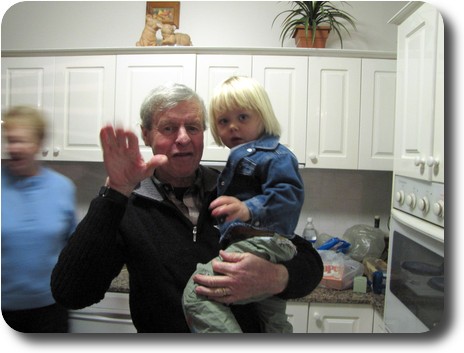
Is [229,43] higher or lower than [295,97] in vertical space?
higher

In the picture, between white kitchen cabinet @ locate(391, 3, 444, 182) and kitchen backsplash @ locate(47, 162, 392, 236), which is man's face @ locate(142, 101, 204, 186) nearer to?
kitchen backsplash @ locate(47, 162, 392, 236)

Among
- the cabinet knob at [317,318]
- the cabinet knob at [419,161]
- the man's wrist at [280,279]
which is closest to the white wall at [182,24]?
the cabinet knob at [419,161]

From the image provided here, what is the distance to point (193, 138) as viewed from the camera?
2.56 ft

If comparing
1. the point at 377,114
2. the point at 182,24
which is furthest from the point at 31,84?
the point at 377,114

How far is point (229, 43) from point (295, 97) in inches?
7.7

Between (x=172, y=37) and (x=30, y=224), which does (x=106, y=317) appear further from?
(x=172, y=37)

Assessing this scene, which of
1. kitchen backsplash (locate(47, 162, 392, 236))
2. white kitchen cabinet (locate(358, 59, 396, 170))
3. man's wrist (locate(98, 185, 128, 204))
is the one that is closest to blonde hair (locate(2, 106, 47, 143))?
kitchen backsplash (locate(47, 162, 392, 236))

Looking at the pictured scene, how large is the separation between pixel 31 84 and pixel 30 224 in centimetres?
29

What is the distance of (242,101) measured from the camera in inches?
30.7

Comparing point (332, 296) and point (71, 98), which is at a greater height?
point (71, 98)

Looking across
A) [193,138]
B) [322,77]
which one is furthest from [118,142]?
[322,77]

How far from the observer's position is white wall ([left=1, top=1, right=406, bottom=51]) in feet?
2.81

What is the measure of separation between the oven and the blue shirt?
0.69 m

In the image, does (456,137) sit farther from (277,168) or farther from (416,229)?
(277,168)
